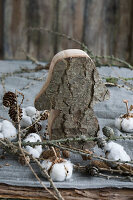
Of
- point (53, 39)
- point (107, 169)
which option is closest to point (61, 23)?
point (53, 39)

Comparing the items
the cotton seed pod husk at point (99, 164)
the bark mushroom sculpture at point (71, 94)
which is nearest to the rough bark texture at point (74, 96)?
the bark mushroom sculpture at point (71, 94)

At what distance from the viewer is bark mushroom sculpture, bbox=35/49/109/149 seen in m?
0.75

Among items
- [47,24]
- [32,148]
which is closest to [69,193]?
[32,148]

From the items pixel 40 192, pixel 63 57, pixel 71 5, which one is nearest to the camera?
pixel 40 192

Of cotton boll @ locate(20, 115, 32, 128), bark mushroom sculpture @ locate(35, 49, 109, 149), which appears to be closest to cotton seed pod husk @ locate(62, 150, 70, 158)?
bark mushroom sculpture @ locate(35, 49, 109, 149)

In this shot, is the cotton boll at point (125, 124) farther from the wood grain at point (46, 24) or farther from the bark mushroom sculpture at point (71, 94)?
the wood grain at point (46, 24)

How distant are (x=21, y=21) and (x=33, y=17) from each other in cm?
8

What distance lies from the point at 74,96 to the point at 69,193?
0.24 meters

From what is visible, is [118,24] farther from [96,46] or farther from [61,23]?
[61,23]

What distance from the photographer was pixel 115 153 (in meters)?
0.72

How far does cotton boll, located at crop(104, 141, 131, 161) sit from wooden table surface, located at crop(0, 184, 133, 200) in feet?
0.26

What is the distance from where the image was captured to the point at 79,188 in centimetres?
65

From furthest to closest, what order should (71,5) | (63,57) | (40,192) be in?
(71,5), (63,57), (40,192)

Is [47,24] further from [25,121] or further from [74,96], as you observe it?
[74,96]
